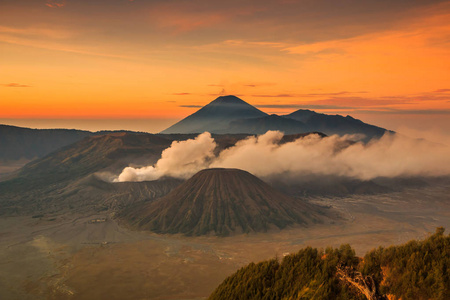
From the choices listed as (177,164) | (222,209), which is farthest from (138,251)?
(177,164)

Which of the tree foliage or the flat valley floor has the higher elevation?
the tree foliage

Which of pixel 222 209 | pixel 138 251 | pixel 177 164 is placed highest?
pixel 177 164

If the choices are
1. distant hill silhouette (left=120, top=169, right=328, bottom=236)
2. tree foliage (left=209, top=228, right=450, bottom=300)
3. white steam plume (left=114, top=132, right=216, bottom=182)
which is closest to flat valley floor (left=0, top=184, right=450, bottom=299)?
distant hill silhouette (left=120, top=169, right=328, bottom=236)

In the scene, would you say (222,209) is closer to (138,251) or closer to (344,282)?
(138,251)

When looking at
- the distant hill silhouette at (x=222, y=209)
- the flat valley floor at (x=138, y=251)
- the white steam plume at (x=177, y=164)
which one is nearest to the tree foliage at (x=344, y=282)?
the flat valley floor at (x=138, y=251)

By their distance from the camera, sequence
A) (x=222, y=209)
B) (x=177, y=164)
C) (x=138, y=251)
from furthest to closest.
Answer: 1. (x=177, y=164)
2. (x=222, y=209)
3. (x=138, y=251)

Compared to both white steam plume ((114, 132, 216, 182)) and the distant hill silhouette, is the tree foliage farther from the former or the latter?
white steam plume ((114, 132, 216, 182))

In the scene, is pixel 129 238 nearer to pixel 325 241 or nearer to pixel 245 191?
pixel 245 191

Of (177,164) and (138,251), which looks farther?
(177,164)
